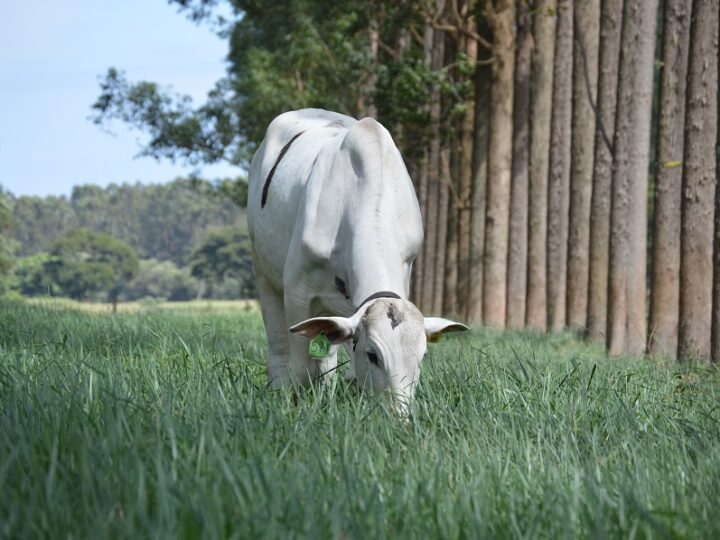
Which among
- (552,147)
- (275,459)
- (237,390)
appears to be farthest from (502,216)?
(275,459)

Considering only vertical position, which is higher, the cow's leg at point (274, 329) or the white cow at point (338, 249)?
the white cow at point (338, 249)

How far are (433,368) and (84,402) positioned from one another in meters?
2.39

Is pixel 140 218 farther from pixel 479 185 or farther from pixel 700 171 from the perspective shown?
pixel 700 171

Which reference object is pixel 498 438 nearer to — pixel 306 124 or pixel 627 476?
pixel 627 476

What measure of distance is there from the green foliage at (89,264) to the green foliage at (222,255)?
30.0ft

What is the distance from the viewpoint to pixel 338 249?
6309 millimetres

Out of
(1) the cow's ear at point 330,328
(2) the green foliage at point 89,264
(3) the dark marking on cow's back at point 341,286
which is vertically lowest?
(2) the green foliage at point 89,264

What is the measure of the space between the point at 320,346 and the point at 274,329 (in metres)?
2.41

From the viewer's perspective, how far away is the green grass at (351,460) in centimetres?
314

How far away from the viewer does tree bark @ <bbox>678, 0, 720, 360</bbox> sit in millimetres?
9531

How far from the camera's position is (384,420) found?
4.63m

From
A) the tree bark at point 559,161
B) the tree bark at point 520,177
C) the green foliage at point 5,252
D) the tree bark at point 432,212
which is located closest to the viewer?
the tree bark at point 559,161

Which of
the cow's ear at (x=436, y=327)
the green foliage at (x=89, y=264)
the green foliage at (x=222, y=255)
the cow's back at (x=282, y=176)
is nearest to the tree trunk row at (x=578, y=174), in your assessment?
the cow's back at (x=282, y=176)

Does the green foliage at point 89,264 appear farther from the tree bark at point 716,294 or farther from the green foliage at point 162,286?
the tree bark at point 716,294
